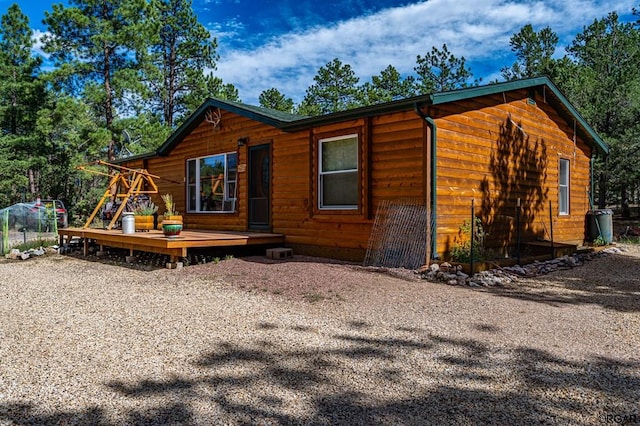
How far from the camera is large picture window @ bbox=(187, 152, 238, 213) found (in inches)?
451

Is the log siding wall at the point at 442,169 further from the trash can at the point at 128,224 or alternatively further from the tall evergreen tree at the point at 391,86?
the tall evergreen tree at the point at 391,86

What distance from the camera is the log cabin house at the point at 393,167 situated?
24.9 feet

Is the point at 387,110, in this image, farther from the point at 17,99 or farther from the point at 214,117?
the point at 17,99

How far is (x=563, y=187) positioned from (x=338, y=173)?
6.37 m

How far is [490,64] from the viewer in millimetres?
27266

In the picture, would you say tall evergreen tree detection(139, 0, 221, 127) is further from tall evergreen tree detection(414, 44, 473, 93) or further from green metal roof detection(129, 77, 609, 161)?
tall evergreen tree detection(414, 44, 473, 93)

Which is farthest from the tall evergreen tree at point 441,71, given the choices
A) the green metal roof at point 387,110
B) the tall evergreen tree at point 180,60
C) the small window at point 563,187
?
the small window at point 563,187

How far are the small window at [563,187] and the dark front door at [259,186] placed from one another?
719cm

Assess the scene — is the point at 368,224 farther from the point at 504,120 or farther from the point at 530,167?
the point at 530,167

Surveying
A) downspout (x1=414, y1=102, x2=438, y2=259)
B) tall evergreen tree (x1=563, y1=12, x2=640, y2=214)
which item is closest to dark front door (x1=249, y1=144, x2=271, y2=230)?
downspout (x1=414, y1=102, x2=438, y2=259)

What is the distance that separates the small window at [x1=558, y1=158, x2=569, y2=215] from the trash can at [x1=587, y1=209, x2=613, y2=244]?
1024 mm

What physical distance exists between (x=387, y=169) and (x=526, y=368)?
15.9ft

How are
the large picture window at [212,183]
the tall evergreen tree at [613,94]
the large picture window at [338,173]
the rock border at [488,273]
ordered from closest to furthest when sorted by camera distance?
the rock border at [488,273], the large picture window at [338,173], the large picture window at [212,183], the tall evergreen tree at [613,94]

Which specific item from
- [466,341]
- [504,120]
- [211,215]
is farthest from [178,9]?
[466,341]
